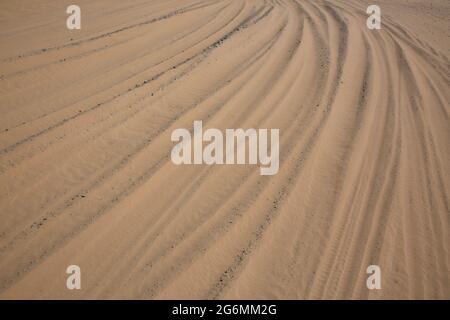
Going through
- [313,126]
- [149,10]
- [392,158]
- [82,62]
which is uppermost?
[149,10]

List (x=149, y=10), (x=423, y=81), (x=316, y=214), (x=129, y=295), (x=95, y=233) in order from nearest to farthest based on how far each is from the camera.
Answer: (x=129, y=295) → (x=95, y=233) → (x=316, y=214) → (x=423, y=81) → (x=149, y=10)

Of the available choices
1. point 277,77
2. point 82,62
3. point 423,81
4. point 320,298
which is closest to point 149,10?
point 82,62

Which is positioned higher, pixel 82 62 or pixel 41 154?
pixel 82 62

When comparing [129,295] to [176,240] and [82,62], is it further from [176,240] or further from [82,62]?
[82,62]

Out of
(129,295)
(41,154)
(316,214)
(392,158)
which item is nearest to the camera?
(129,295)

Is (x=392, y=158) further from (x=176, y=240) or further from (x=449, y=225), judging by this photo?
(x=176, y=240)

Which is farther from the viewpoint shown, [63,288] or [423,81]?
[423,81]
